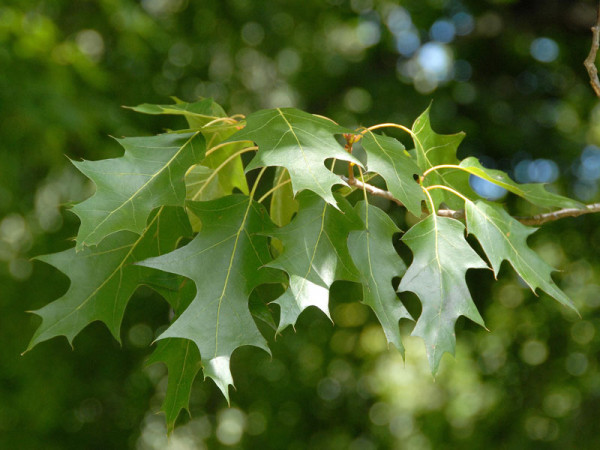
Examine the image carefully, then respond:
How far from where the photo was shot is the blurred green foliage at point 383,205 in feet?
14.9

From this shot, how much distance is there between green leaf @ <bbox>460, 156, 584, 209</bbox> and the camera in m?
1.25

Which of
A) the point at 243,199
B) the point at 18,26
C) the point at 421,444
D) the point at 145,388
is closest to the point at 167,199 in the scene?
the point at 243,199

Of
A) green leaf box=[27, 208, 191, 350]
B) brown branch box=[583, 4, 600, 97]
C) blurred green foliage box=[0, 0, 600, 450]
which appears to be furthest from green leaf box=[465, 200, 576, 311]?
blurred green foliage box=[0, 0, 600, 450]

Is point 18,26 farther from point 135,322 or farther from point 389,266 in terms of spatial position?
point 389,266

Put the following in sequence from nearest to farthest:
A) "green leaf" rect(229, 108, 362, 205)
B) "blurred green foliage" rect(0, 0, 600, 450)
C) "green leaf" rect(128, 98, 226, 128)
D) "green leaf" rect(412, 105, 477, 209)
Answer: "green leaf" rect(229, 108, 362, 205) → "green leaf" rect(128, 98, 226, 128) → "green leaf" rect(412, 105, 477, 209) → "blurred green foliage" rect(0, 0, 600, 450)

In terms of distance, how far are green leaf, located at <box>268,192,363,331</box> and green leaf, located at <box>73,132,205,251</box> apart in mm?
179

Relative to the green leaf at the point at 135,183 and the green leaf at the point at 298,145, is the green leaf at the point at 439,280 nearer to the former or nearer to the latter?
the green leaf at the point at 298,145

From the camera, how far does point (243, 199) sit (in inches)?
45.0

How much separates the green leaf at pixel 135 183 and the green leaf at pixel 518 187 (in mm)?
490

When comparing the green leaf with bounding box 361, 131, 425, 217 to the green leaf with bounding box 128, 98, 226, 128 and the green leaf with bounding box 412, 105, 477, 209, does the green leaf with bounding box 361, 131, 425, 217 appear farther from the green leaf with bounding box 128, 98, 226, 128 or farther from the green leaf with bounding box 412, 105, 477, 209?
the green leaf with bounding box 128, 98, 226, 128

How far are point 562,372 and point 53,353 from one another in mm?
3497

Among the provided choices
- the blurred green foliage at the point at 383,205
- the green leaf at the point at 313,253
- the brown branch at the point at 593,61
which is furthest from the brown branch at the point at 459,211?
the blurred green foliage at the point at 383,205

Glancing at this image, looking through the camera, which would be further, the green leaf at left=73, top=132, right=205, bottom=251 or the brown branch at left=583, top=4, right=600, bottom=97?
the brown branch at left=583, top=4, right=600, bottom=97

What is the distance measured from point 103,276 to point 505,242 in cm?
71
